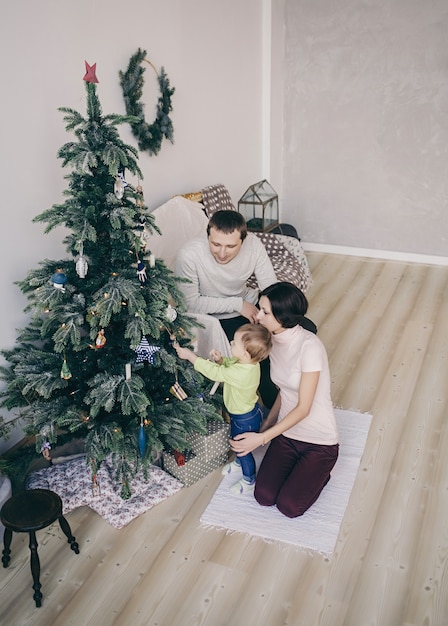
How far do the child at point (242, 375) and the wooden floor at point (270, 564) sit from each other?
21 centimetres

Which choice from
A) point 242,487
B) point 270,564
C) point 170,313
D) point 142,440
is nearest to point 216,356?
point 170,313

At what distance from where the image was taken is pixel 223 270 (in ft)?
10.0

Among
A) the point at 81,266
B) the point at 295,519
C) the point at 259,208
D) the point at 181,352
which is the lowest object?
the point at 295,519

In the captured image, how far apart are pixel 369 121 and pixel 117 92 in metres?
2.23

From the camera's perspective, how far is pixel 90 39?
10.2 ft

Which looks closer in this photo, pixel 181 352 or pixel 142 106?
pixel 181 352

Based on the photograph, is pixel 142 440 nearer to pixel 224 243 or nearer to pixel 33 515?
pixel 33 515

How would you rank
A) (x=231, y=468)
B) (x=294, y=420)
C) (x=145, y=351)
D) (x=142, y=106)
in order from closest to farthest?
(x=145, y=351) → (x=294, y=420) → (x=231, y=468) → (x=142, y=106)

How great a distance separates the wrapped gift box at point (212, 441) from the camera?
8.89 feet

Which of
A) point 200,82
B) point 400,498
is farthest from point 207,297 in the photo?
point 200,82

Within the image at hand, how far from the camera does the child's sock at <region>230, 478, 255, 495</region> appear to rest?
2658 millimetres

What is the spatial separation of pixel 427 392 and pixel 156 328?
64.9 inches

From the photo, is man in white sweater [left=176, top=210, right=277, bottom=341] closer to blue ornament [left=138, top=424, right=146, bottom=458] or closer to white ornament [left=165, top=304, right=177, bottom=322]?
white ornament [left=165, top=304, right=177, bottom=322]

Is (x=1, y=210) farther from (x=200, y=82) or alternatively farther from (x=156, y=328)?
(x=200, y=82)
